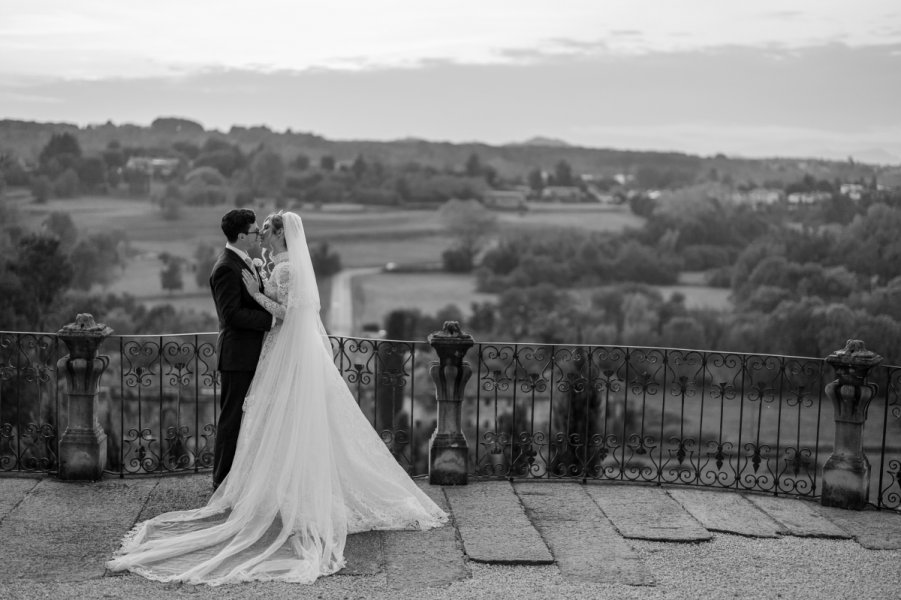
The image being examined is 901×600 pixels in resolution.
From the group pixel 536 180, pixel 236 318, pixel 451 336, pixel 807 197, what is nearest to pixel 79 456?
pixel 236 318

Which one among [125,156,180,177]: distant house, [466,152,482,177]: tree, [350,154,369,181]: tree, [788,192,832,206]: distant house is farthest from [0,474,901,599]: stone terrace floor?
[466,152,482,177]: tree

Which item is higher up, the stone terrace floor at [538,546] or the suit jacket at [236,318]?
the suit jacket at [236,318]

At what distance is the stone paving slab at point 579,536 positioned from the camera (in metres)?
5.90

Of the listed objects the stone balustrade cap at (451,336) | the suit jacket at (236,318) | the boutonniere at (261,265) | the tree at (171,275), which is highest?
the boutonniere at (261,265)

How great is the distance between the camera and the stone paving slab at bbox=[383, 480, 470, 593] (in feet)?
18.6

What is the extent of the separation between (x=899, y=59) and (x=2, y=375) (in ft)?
191

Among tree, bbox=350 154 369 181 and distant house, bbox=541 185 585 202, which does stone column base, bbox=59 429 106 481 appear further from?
distant house, bbox=541 185 585 202

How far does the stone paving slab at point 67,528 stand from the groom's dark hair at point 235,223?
1.98 metres

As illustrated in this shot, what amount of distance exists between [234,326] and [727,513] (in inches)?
146

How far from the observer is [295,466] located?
6332 mm

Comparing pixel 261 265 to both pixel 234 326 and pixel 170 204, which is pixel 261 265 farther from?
pixel 170 204

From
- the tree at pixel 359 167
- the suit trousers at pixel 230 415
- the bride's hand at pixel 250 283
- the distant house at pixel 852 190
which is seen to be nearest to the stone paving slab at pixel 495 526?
the suit trousers at pixel 230 415

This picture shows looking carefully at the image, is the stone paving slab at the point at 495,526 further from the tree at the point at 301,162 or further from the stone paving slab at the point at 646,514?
the tree at the point at 301,162

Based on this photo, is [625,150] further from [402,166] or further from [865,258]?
[865,258]
